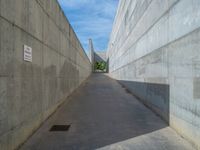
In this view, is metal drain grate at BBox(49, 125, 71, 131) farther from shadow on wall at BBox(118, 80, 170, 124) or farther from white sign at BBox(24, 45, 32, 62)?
shadow on wall at BBox(118, 80, 170, 124)

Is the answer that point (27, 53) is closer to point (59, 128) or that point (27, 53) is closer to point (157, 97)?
point (59, 128)

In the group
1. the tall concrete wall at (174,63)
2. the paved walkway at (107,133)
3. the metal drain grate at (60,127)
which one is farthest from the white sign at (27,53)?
the tall concrete wall at (174,63)

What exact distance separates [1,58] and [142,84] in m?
5.41

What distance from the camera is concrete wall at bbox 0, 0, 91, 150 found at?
2.73 m

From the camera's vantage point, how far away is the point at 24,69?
3426 mm

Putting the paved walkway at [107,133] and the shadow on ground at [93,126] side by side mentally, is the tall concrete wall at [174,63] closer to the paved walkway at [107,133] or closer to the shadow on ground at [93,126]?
the paved walkway at [107,133]

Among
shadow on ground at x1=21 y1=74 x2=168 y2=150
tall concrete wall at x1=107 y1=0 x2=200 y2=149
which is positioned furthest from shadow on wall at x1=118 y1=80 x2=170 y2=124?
shadow on ground at x1=21 y1=74 x2=168 y2=150

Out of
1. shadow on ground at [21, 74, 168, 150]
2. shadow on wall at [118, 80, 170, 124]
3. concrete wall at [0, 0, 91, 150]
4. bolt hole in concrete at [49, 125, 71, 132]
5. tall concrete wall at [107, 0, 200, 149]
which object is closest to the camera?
concrete wall at [0, 0, 91, 150]

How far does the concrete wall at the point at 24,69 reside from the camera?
8.96ft

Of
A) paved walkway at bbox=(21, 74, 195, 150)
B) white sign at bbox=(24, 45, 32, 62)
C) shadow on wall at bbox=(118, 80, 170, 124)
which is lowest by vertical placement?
paved walkway at bbox=(21, 74, 195, 150)

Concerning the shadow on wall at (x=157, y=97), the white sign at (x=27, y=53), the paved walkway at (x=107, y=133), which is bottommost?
the paved walkway at (x=107, y=133)

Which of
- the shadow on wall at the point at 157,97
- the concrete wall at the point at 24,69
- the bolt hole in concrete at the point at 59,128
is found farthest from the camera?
the shadow on wall at the point at 157,97

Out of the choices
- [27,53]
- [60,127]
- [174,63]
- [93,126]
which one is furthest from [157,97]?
[27,53]

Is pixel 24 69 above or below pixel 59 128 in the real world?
above
